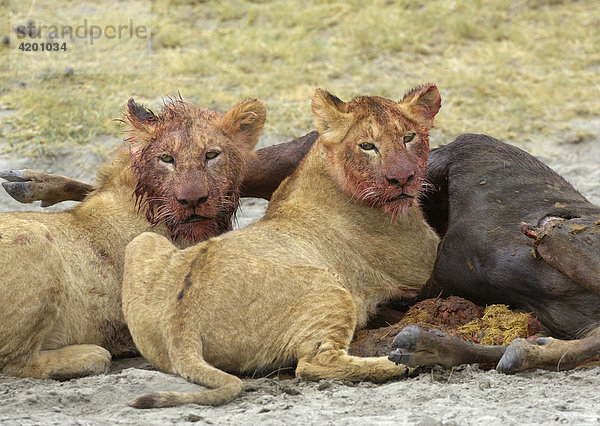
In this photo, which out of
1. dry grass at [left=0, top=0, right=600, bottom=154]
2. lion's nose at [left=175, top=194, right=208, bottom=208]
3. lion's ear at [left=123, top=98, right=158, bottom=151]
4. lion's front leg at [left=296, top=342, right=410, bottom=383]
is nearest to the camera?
lion's front leg at [left=296, top=342, right=410, bottom=383]

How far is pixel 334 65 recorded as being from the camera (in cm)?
1147

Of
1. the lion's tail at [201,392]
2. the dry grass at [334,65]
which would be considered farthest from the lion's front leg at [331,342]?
the dry grass at [334,65]

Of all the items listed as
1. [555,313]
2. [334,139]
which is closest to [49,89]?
[334,139]

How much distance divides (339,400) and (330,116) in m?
2.06

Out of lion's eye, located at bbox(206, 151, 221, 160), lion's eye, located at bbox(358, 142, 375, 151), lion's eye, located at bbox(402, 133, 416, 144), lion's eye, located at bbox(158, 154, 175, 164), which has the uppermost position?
lion's eye, located at bbox(402, 133, 416, 144)

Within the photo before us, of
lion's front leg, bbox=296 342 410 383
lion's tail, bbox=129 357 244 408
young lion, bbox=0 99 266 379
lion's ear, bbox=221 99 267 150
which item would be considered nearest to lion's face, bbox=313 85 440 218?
lion's ear, bbox=221 99 267 150

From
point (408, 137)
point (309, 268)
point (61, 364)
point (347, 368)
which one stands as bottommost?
point (61, 364)

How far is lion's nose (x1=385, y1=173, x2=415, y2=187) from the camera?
5262 mm

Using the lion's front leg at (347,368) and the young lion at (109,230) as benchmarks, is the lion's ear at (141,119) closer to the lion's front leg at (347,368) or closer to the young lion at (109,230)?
the young lion at (109,230)

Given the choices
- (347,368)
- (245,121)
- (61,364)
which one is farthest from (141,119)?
(347,368)

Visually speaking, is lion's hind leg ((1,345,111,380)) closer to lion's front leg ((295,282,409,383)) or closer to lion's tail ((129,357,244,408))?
lion's tail ((129,357,244,408))

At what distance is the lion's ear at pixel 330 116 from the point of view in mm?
5609

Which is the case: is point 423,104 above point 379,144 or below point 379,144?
above

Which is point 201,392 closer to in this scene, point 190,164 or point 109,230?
point 190,164
